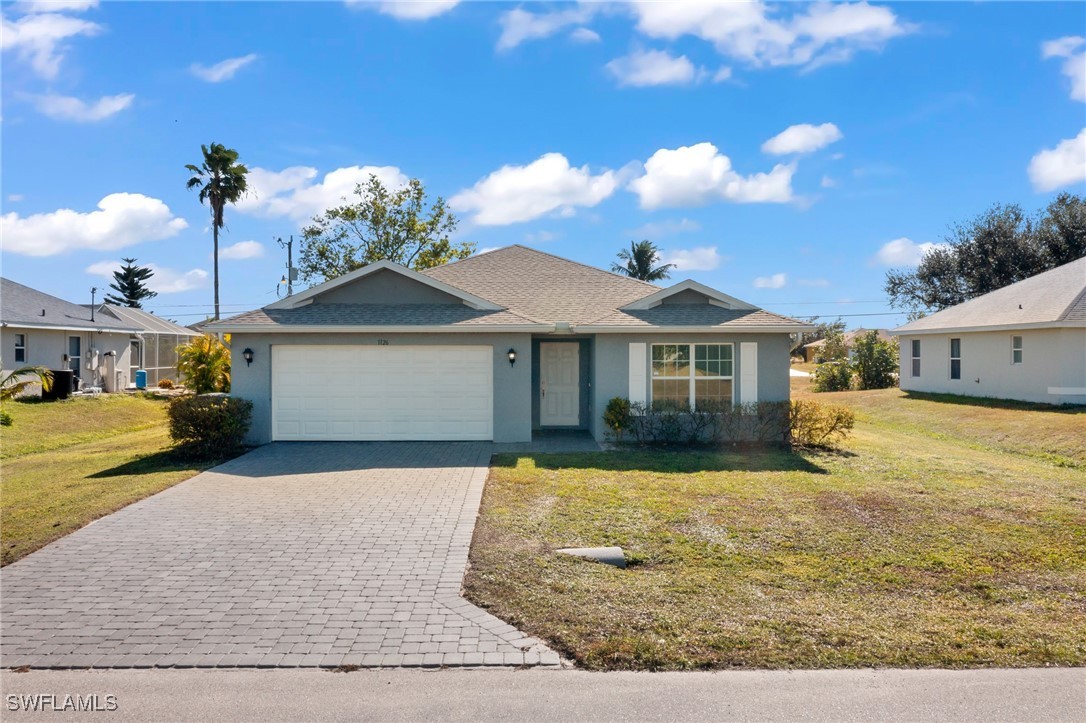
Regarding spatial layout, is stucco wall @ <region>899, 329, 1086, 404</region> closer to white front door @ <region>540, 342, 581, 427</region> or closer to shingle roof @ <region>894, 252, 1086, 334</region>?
shingle roof @ <region>894, 252, 1086, 334</region>

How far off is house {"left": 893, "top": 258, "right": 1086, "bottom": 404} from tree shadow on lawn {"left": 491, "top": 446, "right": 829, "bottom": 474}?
10.8m

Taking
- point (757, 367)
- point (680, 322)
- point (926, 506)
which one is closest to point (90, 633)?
point (926, 506)

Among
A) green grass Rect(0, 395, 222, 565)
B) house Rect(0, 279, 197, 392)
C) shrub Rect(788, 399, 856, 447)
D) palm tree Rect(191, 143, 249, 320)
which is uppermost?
palm tree Rect(191, 143, 249, 320)

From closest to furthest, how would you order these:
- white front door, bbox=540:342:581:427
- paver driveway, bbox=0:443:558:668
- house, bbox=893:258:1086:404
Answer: paver driveway, bbox=0:443:558:668 → white front door, bbox=540:342:581:427 → house, bbox=893:258:1086:404

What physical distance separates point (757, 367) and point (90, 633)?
41.1ft

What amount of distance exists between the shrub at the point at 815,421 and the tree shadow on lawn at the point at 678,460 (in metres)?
0.64

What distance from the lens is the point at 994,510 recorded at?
29.8 ft

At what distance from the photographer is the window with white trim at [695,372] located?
14.7m

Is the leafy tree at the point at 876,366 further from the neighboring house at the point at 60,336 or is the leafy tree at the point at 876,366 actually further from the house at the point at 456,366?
the neighboring house at the point at 60,336

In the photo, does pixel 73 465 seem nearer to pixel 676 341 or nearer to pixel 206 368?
pixel 206 368

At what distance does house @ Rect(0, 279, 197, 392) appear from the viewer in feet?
76.2

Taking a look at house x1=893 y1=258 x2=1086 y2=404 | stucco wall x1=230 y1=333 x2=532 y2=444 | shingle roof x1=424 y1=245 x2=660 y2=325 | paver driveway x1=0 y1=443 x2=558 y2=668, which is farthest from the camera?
house x1=893 y1=258 x2=1086 y2=404

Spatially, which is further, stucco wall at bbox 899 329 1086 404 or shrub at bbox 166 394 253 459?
stucco wall at bbox 899 329 1086 404

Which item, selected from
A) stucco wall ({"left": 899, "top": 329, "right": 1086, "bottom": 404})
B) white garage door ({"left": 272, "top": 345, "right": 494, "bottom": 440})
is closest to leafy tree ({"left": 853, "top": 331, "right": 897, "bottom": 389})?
stucco wall ({"left": 899, "top": 329, "right": 1086, "bottom": 404})
